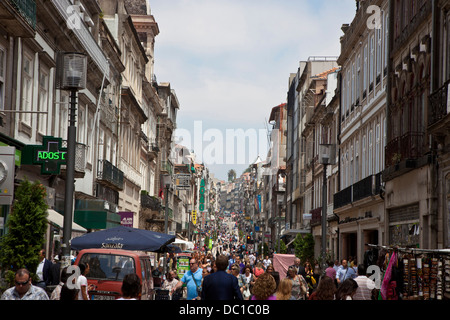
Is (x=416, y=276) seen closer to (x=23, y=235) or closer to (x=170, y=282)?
(x=170, y=282)

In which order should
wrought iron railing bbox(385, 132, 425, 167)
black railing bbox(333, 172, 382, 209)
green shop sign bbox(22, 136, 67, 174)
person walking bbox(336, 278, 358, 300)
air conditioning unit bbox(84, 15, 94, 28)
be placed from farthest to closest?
air conditioning unit bbox(84, 15, 94, 28) → black railing bbox(333, 172, 382, 209) → wrought iron railing bbox(385, 132, 425, 167) → green shop sign bbox(22, 136, 67, 174) → person walking bbox(336, 278, 358, 300)

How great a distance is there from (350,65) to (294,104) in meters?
34.8

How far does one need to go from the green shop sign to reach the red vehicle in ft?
25.2

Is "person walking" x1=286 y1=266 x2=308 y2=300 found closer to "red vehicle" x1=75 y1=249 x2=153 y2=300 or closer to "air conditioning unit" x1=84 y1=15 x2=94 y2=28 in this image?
"red vehicle" x1=75 y1=249 x2=153 y2=300

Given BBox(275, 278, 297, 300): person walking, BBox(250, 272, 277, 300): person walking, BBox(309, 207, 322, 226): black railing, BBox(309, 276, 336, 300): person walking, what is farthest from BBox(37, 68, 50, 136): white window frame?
BBox(309, 207, 322, 226): black railing

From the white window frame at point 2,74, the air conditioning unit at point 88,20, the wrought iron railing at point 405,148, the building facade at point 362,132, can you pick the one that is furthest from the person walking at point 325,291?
the air conditioning unit at point 88,20

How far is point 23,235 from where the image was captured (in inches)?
603

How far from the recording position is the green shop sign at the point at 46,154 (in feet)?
72.7

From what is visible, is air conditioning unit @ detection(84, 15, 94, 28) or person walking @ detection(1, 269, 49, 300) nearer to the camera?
person walking @ detection(1, 269, 49, 300)

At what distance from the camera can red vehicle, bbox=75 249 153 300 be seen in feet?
49.0

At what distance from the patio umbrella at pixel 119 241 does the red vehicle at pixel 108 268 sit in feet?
15.8
